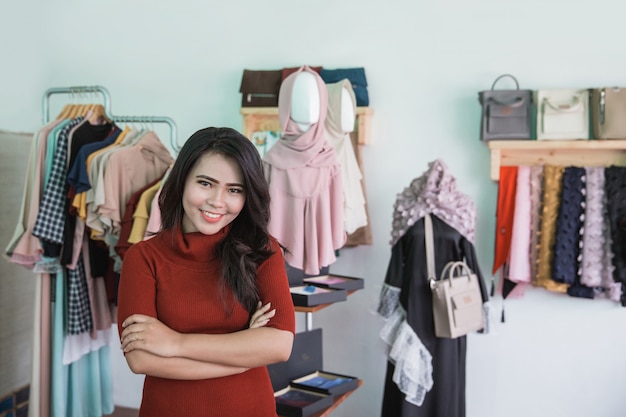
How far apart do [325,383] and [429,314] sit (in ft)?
1.96

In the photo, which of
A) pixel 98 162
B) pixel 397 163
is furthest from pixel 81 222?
pixel 397 163

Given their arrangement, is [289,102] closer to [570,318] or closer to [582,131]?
[582,131]

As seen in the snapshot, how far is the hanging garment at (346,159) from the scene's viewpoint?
129 inches

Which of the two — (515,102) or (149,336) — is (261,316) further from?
(515,102)

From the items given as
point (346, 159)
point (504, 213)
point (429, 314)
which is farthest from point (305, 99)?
point (504, 213)

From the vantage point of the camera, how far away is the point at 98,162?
126 inches

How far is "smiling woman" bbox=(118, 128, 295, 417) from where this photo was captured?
1.60 m

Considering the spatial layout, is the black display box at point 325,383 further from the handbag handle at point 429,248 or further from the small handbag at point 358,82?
the small handbag at point 358,82

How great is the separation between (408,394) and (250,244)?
1573mm

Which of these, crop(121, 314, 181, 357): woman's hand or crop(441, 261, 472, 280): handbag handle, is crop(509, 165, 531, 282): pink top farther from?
crop(121, 314, 181, 357): woman's hand

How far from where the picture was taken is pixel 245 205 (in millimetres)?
1733

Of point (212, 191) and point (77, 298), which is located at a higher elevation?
point (212, 191)

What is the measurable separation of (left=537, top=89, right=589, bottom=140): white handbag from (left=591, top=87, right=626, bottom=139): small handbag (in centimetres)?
6

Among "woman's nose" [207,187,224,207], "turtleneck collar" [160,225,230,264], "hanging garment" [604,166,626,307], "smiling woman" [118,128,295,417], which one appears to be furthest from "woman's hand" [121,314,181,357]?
"hanging garment" [604,166,626,307]
